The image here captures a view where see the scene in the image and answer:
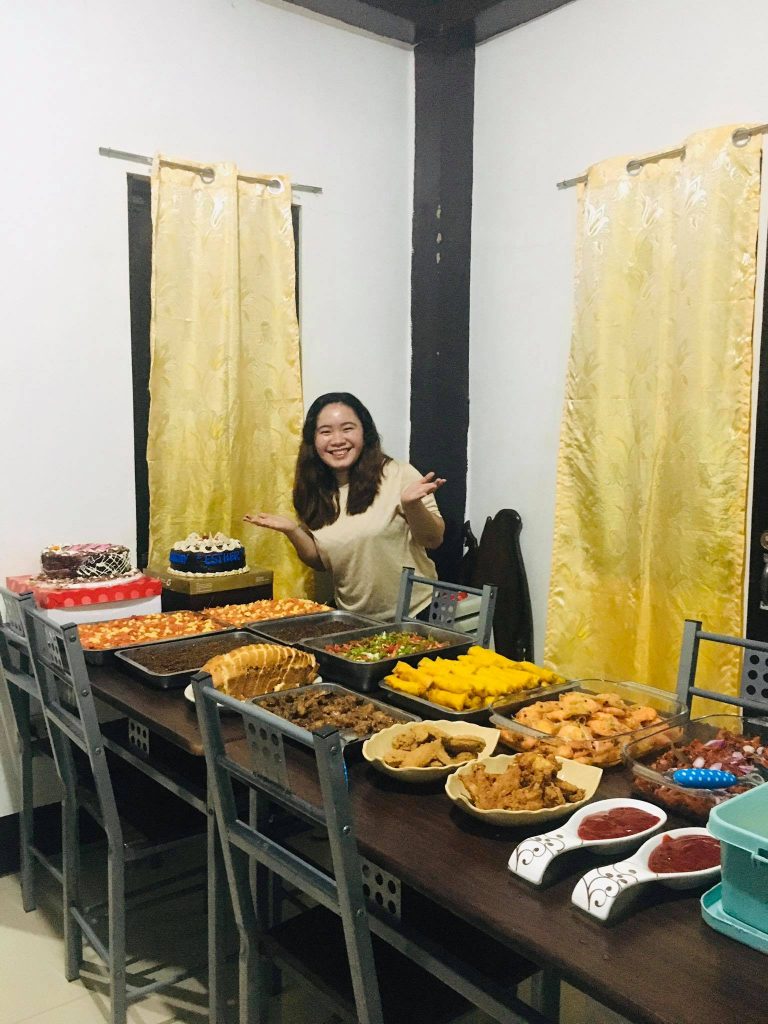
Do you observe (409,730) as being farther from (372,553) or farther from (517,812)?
(372,553)

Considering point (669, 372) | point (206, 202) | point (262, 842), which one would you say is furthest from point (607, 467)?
point (262, 842)

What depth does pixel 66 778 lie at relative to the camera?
7.20 feet

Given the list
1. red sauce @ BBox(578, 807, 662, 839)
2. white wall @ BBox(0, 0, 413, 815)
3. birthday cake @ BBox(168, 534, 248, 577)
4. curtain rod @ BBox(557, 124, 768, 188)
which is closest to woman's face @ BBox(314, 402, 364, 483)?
white wall @ BBox(0, 0, 413, 815)

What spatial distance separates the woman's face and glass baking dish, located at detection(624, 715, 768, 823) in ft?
5.91

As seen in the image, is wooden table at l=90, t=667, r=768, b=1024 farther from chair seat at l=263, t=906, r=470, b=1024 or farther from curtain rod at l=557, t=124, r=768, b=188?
curtain rod at l=557, t=124, r=768, b=188

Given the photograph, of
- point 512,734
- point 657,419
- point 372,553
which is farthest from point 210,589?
point 657,419

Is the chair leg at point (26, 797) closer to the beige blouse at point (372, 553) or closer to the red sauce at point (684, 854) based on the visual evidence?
the beige blouse at point (372, 553)

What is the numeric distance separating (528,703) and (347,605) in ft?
4.77

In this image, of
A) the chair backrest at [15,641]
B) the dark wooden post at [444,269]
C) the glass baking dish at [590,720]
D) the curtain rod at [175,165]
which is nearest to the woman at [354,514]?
the dark wooden post at [444,269]

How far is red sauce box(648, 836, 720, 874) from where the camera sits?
1.16 meters

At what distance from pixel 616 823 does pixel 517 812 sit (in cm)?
15

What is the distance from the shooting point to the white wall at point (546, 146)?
8.84 feet

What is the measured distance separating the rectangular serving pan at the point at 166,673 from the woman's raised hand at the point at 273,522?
1.93 feet

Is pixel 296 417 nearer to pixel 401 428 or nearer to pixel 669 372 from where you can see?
pixel 401 428
